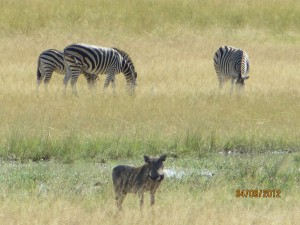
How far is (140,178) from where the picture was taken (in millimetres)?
9133

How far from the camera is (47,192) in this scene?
10555 mm

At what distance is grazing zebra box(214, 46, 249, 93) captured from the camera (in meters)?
23.3

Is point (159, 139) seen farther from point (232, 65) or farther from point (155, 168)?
point (232, 65)

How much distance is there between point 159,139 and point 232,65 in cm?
1030

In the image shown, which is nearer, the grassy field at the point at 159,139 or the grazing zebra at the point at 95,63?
the grassy field at the point at 159,139

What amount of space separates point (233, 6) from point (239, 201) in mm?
36511

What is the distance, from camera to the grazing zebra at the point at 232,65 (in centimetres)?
2331

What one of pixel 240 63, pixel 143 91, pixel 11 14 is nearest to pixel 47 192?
pixel 143 91

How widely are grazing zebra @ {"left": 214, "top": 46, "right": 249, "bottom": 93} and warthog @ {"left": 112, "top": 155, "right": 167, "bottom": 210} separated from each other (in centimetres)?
1341

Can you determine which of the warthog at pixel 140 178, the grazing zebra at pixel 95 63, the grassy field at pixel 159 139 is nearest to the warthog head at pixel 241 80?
the grassy field at pixel 159 139
